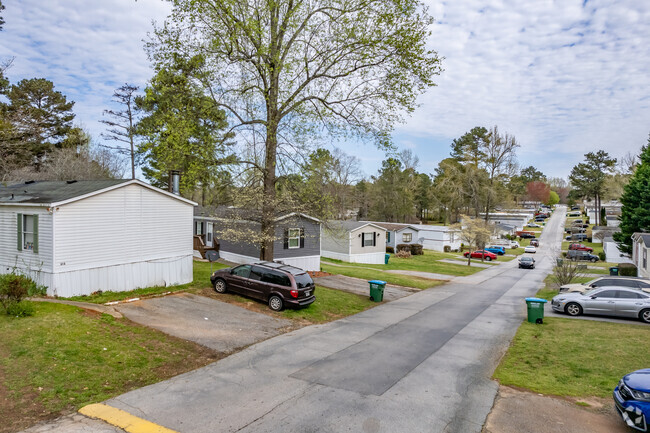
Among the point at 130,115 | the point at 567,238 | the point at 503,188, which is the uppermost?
the point at 130,115

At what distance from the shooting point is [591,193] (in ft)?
263

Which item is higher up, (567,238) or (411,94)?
(411,94)

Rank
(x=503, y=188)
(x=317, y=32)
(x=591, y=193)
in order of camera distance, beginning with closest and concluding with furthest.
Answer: (x=317, y=32) → (x=503, y=188) → (x=591, y=193)

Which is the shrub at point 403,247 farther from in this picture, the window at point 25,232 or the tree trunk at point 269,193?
the window at point 25,232

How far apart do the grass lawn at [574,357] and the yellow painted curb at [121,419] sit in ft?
24.5

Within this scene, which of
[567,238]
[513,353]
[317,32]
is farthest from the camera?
[567,238]

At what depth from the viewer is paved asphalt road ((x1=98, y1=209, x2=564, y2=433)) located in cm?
661

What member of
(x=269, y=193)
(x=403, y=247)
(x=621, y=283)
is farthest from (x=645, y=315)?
(x=403, y=247)

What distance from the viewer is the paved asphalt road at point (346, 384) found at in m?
6.61

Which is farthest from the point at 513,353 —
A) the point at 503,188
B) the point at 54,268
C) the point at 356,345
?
the point at 503,188

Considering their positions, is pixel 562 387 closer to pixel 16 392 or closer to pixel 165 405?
pixel 165 405

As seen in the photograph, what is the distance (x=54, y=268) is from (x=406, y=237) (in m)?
40.5

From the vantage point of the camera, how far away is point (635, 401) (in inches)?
248

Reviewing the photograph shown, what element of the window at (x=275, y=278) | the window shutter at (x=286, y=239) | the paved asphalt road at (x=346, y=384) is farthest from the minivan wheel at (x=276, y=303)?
the window shutter at (x=286, y=239)
